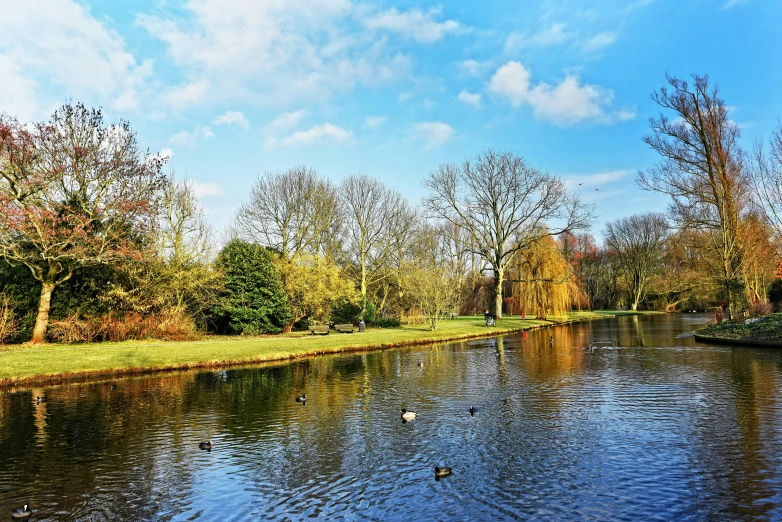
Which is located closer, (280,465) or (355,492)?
(355,492)

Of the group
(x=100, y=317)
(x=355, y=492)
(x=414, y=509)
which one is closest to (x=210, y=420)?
(x=355, y=492)

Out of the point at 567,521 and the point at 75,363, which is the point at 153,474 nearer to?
the point at 567,521

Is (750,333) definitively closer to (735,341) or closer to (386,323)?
(735,341)

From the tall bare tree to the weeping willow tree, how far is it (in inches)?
1360

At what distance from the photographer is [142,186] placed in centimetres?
2717

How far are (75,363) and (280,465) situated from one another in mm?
14604

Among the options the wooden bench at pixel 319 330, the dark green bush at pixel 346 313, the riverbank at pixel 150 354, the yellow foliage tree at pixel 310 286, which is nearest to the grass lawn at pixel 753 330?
the riverbank at pixel 150 354

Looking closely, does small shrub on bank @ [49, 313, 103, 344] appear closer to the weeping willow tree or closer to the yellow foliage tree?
the yellow foliage tree

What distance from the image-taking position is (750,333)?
81.2 ft

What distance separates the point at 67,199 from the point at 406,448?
2471cm

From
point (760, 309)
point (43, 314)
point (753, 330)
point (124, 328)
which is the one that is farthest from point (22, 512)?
point (760, 309)

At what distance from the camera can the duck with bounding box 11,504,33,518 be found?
6301 mm

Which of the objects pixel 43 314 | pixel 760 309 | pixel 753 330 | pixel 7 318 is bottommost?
→ pixel 753 330

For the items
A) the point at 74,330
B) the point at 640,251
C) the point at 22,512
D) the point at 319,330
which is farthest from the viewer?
the point at 640,251
